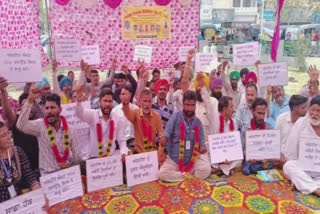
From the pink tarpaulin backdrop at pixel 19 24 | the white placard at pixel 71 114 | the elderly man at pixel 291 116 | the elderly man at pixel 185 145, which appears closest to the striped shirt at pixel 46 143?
the white placard at pixel 71 114

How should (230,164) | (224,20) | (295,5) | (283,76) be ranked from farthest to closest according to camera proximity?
1. (295,5)
2. (224,20)
3. (283,76)
4. (230,164)

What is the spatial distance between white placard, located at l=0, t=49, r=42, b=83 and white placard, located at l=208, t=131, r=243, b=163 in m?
2.46

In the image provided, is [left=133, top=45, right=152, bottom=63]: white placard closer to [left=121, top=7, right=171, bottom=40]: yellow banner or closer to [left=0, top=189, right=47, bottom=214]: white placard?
[left=121, top=7, right=171, bottom=40]: yellow banner

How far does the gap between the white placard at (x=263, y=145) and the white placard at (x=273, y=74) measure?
0.97 m

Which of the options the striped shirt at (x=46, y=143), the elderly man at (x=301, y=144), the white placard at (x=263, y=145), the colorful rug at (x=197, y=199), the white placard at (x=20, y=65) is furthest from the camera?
the white placard at (x=263, y=145)

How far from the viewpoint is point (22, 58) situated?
3543 mm

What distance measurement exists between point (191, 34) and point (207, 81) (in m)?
2.05

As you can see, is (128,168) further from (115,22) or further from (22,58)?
(115,22)

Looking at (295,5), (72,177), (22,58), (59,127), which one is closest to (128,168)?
(72,177)

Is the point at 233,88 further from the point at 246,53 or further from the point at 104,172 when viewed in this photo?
the point at 104,172

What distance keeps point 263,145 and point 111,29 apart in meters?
4.43

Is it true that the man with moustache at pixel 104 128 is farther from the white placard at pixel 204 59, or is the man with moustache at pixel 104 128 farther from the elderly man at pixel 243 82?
the elderly man at pixel 243 82

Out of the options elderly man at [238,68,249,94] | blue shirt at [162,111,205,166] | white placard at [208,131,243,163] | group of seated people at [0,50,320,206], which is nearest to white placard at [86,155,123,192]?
group of seated people at [0,50,320,206]

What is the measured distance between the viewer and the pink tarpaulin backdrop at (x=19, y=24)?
4.58 metres
